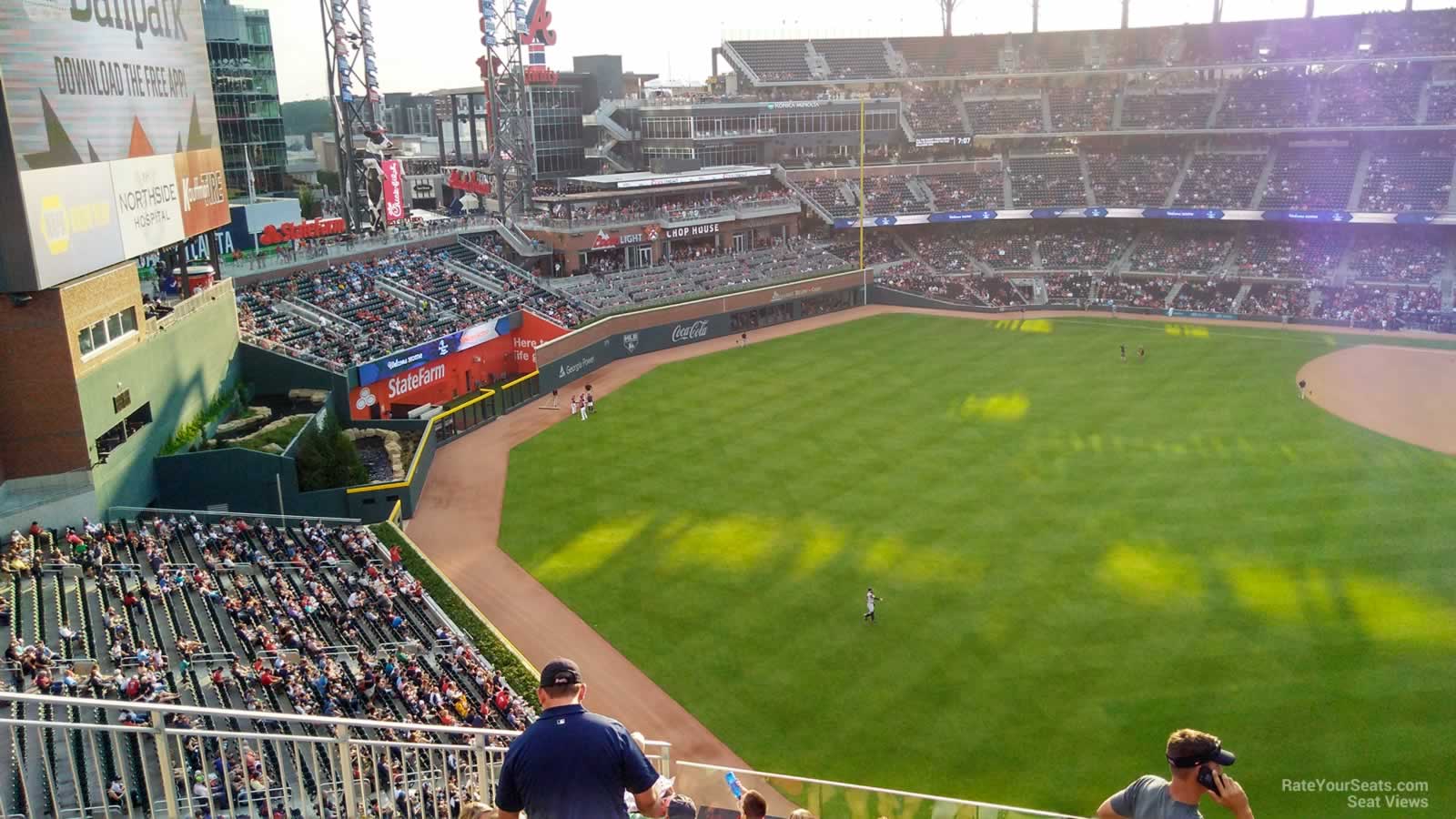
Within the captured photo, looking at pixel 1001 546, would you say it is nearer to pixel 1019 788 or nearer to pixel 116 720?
pixel 1019 788

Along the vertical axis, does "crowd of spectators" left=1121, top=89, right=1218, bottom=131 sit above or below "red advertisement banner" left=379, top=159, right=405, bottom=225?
above

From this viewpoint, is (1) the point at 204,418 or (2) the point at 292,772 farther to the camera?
Answer: (1) the point at 204,418

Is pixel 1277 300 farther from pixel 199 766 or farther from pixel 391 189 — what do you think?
pixel 199 766

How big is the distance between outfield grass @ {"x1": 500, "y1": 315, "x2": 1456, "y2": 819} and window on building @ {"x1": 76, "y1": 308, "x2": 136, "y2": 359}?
1152 centimetres

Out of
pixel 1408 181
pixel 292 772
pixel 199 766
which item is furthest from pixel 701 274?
pixel 199 766

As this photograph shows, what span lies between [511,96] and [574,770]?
5800 centimetres

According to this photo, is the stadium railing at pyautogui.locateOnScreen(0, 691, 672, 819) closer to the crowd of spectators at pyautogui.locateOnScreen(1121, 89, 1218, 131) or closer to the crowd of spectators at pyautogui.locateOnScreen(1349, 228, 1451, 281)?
the crowd of spectators at pyautogui.locateOnScreen(1349, 228, 1451, 281)

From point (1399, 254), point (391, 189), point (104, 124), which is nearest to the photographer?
point (104, 124)

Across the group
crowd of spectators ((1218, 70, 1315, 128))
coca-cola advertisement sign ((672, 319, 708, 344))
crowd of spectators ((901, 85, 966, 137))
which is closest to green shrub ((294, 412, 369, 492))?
coca-cola advertisement sign ((672, 319, 708, 344))

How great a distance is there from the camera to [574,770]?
5.50 metres

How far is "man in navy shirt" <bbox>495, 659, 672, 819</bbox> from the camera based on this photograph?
5.51m

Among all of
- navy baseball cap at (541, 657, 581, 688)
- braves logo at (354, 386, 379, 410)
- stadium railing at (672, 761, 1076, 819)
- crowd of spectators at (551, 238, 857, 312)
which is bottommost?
braves logo at (354, 386, 379, 410)

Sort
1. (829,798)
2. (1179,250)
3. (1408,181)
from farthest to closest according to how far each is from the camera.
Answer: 1. (1179,250)
2. (1408,181)
3. (829,798)

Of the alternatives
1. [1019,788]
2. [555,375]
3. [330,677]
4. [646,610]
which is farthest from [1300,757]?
[555,375]
